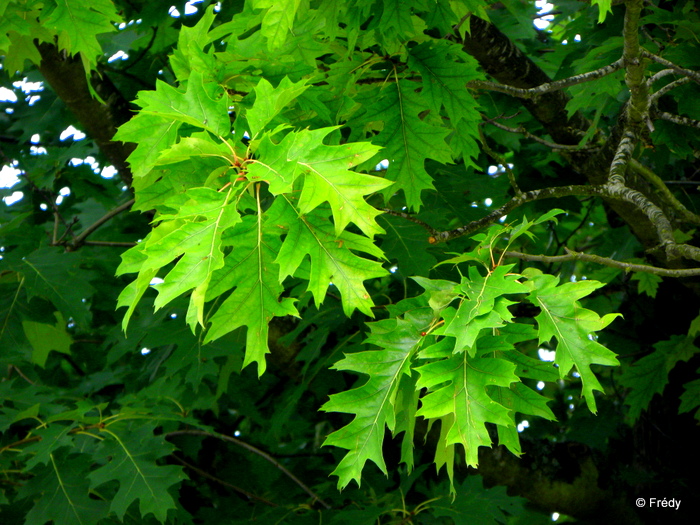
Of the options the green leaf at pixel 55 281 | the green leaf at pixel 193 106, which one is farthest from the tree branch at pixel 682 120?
the green leaf at pixel 55 281

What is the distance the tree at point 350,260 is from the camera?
1.37 meters

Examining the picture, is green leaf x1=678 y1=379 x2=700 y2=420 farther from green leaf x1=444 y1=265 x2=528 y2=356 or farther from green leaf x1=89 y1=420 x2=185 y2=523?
green leaf x1=89 y1=420 x2=185 y2=523

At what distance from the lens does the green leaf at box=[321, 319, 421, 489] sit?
1377 mm

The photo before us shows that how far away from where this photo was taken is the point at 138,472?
89.6 inches

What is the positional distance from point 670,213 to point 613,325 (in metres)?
0.88

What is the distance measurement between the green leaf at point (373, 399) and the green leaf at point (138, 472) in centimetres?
107

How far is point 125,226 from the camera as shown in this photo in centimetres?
362

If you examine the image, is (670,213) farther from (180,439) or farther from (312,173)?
(180,439)

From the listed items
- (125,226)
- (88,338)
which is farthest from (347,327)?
(88,338)

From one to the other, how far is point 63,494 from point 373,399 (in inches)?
57.6

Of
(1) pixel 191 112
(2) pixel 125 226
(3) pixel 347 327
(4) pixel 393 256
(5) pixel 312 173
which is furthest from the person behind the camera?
(2) pixel 125 226

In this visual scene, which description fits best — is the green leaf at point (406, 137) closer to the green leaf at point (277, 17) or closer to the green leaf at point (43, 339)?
the green leaf at point (277, 17)

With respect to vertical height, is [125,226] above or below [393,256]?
above

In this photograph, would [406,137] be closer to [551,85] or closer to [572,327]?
[551,85]
